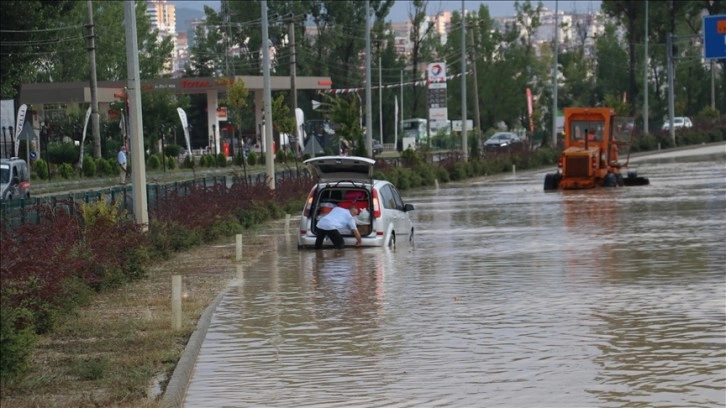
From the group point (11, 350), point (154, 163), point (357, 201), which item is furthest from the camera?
point (154, 163)

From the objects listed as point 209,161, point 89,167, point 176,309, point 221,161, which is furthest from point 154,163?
point 176,309

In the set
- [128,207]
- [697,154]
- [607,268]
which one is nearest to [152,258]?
[128,207]

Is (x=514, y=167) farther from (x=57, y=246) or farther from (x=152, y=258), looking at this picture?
(x=57, y=246)

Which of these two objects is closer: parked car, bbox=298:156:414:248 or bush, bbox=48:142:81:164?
parked car, bbox=298:156:414:248

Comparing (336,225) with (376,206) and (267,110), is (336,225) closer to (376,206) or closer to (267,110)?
(376,206)

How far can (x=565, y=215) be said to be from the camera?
36.7 m

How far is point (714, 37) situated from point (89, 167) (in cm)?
2744

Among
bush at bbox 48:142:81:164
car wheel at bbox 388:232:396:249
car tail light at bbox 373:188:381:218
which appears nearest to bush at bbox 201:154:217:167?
bush at bbox 48:142:81:164

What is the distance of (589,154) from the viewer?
49.2 m

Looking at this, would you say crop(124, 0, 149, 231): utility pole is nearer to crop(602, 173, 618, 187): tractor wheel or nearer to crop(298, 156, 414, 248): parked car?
crop(298, 156, 414, 248): parked car

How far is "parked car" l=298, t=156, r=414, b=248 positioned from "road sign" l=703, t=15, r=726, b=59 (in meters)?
34.8

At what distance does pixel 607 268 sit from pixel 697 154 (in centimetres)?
5963

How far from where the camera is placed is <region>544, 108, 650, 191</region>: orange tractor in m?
49.4

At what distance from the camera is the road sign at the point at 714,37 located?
194ft
